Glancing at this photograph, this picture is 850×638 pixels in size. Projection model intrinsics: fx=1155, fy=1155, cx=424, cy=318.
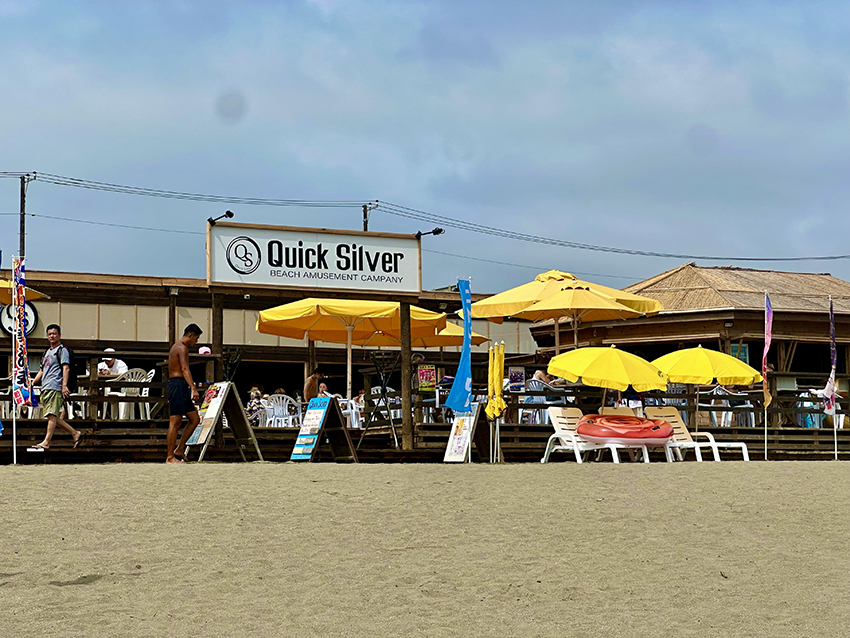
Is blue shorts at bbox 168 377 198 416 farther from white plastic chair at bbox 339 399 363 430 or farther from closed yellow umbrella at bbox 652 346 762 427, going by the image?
closed yellow umbrella at bbox 652 346 762 427

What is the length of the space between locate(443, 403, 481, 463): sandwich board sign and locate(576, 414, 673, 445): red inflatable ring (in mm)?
1204

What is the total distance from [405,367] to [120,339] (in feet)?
32.6

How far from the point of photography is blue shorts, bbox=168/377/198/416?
1181cm

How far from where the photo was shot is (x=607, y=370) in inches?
525

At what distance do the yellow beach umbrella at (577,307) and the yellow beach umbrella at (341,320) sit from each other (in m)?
1.81

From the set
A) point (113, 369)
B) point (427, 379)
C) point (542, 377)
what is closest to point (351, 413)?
point (427, 379)

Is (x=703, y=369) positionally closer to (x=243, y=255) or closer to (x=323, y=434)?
(x=323, y=434)

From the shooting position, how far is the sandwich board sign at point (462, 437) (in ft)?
41.4

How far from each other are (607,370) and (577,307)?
1.65 metres

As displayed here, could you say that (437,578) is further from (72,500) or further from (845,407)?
(845,407)

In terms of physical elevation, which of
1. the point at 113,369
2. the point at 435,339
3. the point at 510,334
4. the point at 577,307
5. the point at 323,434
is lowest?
the point at 323,434

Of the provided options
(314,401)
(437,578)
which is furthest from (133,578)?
(314,401)

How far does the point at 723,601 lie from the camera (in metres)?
6.40

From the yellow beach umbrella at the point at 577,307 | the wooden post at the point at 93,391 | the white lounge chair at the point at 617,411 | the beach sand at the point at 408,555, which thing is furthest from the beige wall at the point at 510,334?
the beach sand at the point at 408,555
